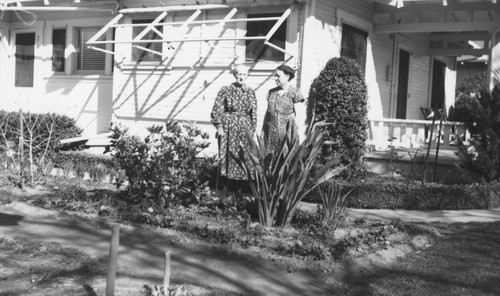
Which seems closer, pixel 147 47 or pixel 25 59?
pixel 147 47

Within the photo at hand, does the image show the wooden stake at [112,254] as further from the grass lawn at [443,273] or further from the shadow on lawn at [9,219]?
the shadow on lawn at [9,219]

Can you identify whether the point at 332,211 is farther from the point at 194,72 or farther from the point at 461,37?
the point at 461,37

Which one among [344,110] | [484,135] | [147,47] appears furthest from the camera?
[147,47]

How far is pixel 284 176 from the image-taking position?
597 centimetres

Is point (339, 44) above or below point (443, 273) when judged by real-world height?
above

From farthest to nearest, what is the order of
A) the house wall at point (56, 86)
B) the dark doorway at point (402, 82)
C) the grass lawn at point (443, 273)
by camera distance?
the dark doorway at point (402, 82)
the house wall at point (56, 86)
the grass lawn at point (443, 273)

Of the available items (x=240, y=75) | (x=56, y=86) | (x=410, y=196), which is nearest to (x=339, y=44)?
(x=410, y=196)

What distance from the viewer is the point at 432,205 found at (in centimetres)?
848

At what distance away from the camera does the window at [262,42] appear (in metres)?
11.0

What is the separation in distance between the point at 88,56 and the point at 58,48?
3.24 ft

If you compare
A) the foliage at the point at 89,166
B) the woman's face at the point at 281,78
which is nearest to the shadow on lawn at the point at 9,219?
the foliage at the point at 89,166

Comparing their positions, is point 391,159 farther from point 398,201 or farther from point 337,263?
point 337,263

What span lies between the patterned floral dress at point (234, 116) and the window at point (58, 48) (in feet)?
28.5

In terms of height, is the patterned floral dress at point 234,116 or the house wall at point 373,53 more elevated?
the house wall at point 373,53
